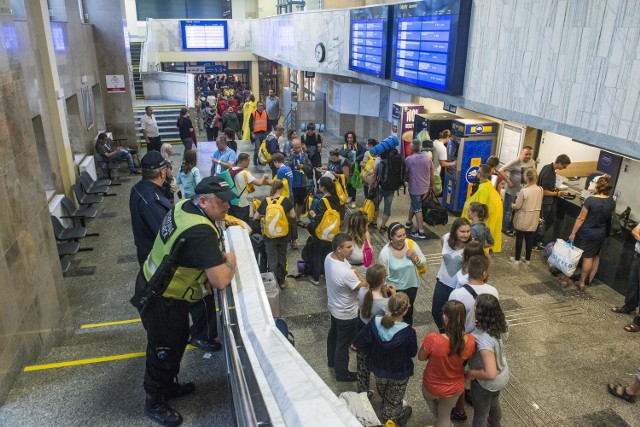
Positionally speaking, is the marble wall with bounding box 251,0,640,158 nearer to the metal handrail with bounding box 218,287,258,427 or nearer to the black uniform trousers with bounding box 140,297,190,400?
the metal handrail with bounding box 218,287,258,427

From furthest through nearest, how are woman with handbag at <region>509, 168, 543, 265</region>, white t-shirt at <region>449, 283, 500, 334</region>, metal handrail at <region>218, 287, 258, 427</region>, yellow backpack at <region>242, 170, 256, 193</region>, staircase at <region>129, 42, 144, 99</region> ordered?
1. staircase at <region>129, 42, 144, 99</region>
2. yellow backpack at <region>242, 170, 256, 193</region>
3. woman with handbag at <region>509, 168, 543, 265</region>
4. white t-shirt at <region>449, 283, 500, 334</region>
5. metal handrail at <region>218, 287, 258, 427</region>

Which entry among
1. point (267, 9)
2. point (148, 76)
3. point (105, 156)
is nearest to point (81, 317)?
point (105, 156)

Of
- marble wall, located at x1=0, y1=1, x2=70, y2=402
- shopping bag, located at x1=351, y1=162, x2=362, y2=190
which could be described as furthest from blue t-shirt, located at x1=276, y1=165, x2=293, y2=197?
marble wall, located at x1=0, y1=1, x2=70, y2=402

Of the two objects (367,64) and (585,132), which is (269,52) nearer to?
(367,64)

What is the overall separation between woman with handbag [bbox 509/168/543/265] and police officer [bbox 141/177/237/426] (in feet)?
17.8

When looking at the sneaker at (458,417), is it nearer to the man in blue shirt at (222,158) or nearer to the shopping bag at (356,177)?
the man in blue shirt at (222,158)

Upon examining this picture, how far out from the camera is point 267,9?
2888cm

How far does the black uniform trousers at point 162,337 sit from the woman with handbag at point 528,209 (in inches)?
221

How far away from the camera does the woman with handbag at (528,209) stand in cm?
709

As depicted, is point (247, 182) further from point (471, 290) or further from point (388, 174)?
point (471, 290)

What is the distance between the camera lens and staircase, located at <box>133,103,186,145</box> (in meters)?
16.6

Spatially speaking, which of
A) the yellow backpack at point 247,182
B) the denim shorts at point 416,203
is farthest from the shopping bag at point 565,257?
the yellow backpack at point 247,182

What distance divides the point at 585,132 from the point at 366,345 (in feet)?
11.3

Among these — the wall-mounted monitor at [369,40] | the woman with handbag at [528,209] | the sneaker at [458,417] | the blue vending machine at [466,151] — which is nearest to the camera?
the sneaker at [458,417]
